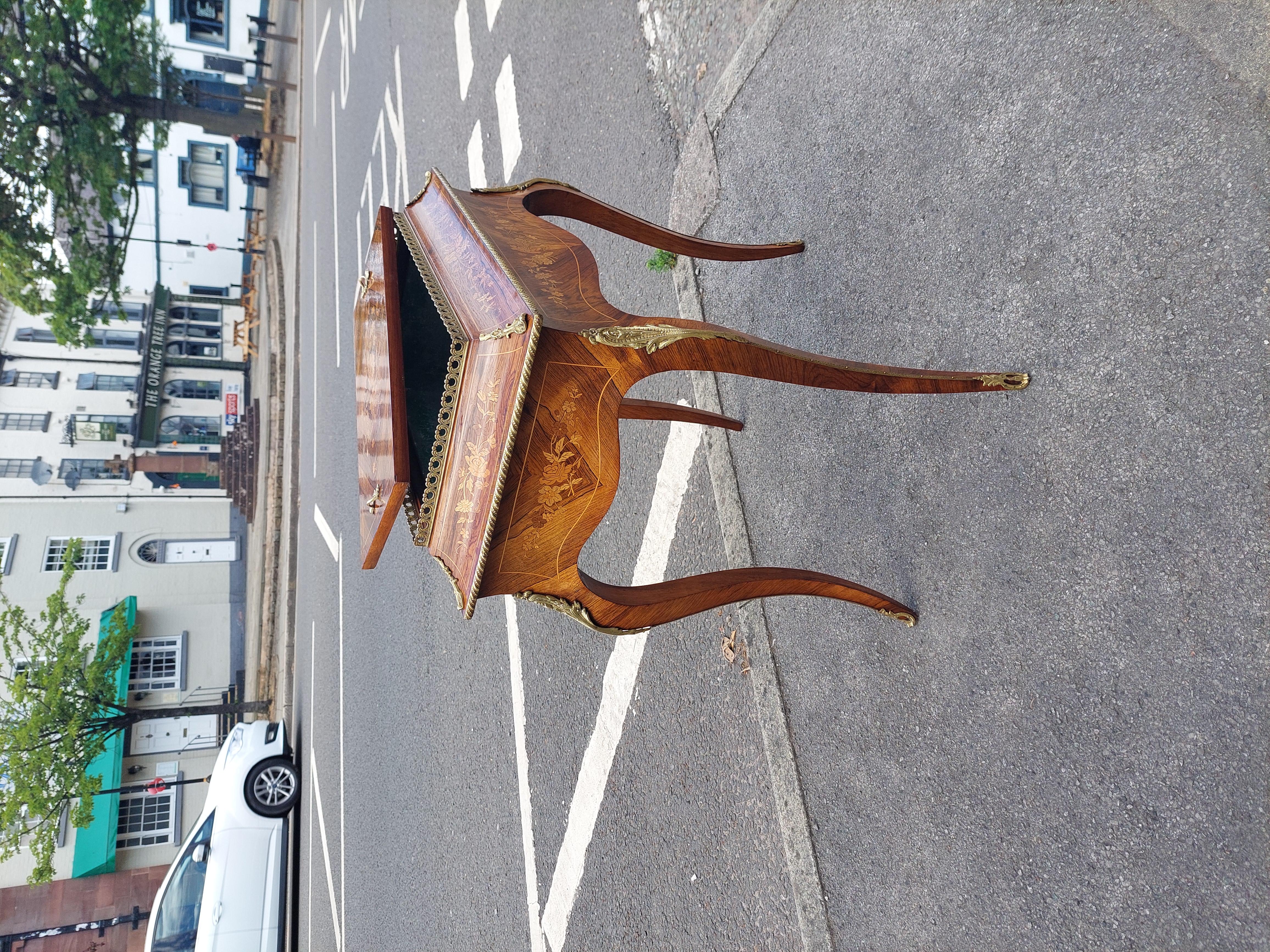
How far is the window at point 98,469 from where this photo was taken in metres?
18.8

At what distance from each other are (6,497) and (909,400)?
69.0 feet

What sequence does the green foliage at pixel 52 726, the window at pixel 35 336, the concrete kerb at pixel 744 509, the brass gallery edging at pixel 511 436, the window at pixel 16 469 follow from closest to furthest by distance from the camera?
the brass gallery edging at pixel 511 436 < the concrete kerb at pixel 744 509 < the green foliage at pixel 52 726 < the window at pixel 16 469 < the window at pixel 35 336

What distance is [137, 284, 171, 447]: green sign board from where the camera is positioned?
20.6m

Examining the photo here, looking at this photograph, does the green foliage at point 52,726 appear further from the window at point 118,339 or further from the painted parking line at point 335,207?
the window at point 118,339

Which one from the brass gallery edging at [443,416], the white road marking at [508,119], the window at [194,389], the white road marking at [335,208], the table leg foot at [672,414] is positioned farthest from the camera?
the window at [194,389]

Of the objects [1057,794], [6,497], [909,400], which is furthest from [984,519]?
[6,497]

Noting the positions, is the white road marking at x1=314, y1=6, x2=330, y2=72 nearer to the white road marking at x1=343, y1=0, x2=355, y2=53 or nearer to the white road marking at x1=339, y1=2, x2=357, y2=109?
the white road marking at x1=339, y1=2, x2=357, y2=109

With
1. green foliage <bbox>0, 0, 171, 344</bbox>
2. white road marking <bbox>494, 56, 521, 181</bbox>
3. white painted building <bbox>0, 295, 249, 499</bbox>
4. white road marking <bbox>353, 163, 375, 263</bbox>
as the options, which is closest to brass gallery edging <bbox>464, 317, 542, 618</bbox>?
white road marking <bbox>494, 56, 521, 181</bbox>

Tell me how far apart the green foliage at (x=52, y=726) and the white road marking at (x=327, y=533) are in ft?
15.9

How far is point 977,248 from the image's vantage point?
2881 mm

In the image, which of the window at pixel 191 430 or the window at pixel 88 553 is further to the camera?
the window at pixel 191 430

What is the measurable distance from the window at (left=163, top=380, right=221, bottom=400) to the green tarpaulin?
797 centimetres

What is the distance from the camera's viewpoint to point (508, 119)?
244 inches

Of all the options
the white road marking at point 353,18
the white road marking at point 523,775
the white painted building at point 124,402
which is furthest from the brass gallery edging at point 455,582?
the white painted building at point 124,402
